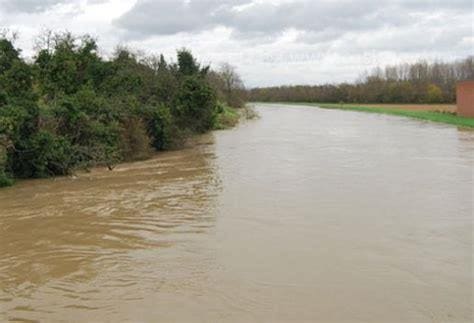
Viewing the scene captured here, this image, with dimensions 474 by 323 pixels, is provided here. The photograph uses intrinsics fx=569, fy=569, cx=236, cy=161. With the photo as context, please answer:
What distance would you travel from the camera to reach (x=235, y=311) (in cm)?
761

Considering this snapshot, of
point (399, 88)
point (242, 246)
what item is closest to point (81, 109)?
point (242, 246)

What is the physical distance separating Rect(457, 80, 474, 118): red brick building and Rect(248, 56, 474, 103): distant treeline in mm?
33021

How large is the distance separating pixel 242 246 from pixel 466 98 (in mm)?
43293

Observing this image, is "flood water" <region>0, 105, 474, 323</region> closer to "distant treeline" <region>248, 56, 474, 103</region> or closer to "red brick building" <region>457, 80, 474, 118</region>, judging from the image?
"red brick building" <region>457, 80, 474, 118</region>

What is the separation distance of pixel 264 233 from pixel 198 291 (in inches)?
139

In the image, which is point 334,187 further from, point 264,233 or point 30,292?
point 30,292

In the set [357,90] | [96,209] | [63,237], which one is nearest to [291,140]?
[96,209]

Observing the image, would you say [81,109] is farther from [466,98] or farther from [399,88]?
[399,88]

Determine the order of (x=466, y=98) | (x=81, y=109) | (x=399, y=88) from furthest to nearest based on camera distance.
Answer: (x=399, y=88)
(x=466, y=98)
(x=81, y=109)

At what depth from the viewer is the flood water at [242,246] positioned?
25.5ft

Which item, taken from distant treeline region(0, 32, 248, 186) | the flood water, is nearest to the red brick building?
distant treeline region(0, 32, 248, 186)

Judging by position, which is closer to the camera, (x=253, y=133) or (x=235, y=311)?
(x=235, y=311)

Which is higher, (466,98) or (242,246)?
(466,98)

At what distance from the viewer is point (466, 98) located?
48.7m
